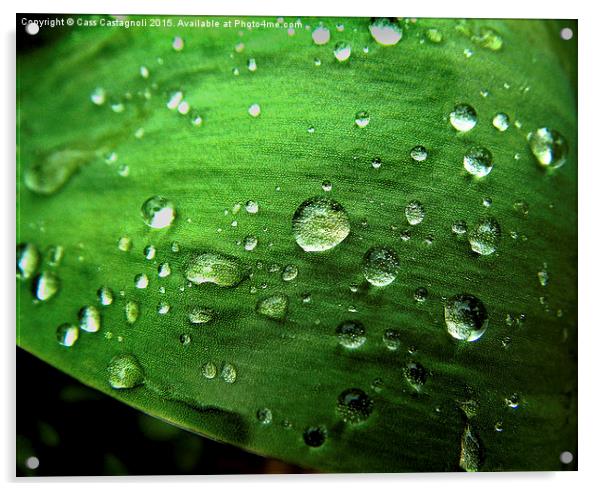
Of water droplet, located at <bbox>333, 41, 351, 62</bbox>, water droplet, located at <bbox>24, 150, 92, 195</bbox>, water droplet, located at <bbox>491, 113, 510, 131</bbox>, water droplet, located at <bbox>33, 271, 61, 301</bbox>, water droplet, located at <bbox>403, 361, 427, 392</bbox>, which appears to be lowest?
water droplet, located at <bbox>403, 361, 427, 392</bbox>

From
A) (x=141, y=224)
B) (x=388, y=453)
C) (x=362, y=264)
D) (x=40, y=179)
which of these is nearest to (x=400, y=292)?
(x=362, y=264)

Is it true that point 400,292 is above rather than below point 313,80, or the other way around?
below

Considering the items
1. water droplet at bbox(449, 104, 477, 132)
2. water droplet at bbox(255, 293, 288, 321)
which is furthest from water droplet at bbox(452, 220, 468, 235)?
water droplet at bbox(255, 293, 288, 321)

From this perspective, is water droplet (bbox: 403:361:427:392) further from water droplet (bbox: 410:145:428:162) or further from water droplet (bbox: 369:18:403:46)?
water droplet (bbox: 369:18:403:46)

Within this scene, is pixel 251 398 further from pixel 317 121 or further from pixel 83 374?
pixel 317 121
